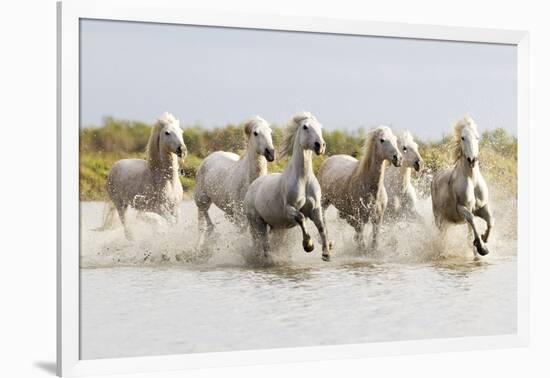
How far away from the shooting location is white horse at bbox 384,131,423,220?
21.4 feet

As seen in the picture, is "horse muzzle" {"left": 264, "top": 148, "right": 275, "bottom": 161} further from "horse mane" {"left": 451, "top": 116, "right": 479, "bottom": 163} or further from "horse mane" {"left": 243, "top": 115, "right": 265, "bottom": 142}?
"horse mane" {"left": 451, "top": 116, "right": 479, "bottom": 163}

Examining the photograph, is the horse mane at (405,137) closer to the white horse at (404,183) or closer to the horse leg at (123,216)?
the white horse at (404,183)

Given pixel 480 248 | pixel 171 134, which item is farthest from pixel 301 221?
pixel 480 248

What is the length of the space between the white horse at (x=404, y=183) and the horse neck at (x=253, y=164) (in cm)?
94

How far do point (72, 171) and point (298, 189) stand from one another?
1.54 m

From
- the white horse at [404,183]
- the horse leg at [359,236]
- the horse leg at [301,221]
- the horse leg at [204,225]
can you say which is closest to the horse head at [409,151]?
the white horse at [404,183]

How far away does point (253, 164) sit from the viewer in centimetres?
618

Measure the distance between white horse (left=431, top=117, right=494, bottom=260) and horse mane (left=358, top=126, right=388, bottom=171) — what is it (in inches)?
22.1

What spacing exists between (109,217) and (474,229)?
8.82 ft

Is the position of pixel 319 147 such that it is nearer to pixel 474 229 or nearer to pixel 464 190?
pixel 464 190

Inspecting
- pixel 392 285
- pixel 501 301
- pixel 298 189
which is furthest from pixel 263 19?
pixel 501 301

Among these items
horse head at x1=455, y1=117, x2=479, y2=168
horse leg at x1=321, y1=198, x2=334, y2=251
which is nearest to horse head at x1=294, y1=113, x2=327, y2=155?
horse leg at x1=321, y1=198, x2=334, y2=251

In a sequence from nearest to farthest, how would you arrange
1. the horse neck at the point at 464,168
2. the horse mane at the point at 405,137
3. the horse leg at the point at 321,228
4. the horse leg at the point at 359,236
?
the horse leg at the point at 321,228 < the horse leg at the point at 359,236 < the horse mane at the point at 405,137 < the horse neck at the point at 464,168

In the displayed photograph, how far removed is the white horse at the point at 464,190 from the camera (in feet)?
22.0
